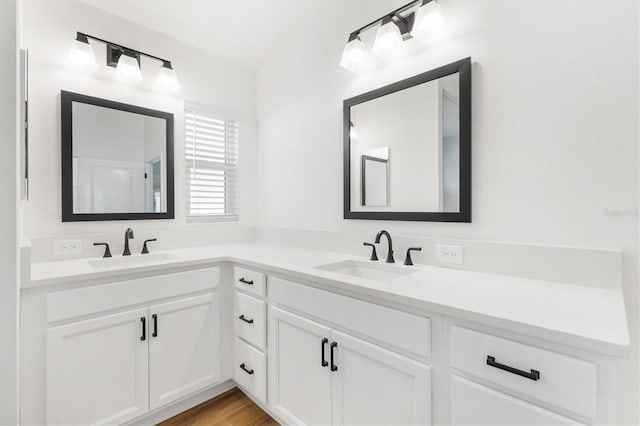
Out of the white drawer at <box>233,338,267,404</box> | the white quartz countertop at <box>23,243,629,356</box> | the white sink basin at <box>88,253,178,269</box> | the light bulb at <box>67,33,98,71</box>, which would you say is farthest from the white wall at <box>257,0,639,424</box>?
the light bulb at <box>67,33,98,71</box>

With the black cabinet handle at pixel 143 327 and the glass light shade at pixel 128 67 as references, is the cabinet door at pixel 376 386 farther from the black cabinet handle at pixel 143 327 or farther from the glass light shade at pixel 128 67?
the glass light shade at pixel 128 67

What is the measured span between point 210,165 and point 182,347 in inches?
55.3

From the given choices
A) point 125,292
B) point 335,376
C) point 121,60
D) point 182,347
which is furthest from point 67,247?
point 335,376

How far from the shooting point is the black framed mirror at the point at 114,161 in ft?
6.29

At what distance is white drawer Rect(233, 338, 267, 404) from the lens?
1.76m

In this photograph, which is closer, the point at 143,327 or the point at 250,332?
the point at 143,327

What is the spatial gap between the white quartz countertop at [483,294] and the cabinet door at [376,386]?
0.74ft

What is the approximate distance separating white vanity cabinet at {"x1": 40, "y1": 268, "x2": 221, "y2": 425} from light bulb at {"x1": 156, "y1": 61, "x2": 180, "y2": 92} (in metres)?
1.37

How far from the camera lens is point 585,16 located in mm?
1245

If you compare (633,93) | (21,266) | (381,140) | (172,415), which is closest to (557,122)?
(633,93)

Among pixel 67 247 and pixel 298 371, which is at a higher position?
pixel 67 247

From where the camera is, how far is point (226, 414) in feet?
6.07

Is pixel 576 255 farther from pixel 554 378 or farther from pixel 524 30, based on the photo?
pixel 524 30

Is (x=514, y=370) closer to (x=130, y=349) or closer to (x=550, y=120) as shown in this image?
(x=550, y=120)
